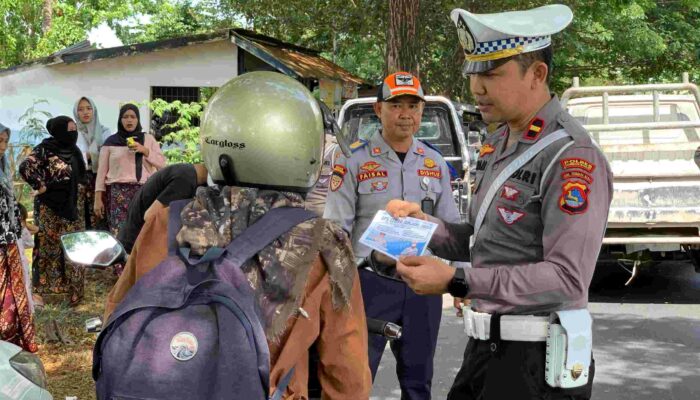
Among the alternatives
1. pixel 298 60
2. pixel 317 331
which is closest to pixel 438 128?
pixel 317 331

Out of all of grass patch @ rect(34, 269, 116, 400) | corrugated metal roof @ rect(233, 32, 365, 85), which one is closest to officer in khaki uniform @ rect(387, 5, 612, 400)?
grass patch @ rect(34, 269, 116, 400)

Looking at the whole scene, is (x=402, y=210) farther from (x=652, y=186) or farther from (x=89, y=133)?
(x=89, y=133)

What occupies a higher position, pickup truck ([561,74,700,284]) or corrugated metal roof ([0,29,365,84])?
corrugated metal roof ([0,29,365,84])

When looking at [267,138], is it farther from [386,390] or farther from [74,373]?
[74,373]

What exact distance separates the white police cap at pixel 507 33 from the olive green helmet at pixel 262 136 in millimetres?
729

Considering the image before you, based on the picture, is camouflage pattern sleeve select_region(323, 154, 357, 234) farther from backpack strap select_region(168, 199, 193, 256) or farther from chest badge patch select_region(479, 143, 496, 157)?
backpack strap select_region(168, 199, 193, 256)

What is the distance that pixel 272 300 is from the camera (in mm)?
1906

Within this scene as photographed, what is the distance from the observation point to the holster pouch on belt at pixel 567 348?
96.2 inches

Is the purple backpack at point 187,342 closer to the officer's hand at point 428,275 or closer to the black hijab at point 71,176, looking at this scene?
the officer's hand at point 428,275

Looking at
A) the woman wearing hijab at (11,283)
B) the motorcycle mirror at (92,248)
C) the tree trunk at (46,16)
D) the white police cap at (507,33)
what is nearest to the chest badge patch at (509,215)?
the white police cap at (507,33)

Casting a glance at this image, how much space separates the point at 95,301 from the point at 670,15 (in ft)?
64.4

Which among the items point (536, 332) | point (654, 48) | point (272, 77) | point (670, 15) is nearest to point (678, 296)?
point (536, 332)

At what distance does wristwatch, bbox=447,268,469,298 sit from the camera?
2430 mm

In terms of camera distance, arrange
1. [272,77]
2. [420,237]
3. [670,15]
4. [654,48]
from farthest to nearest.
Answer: [670,15] < [654,48] < [420,237] < [272,77]
